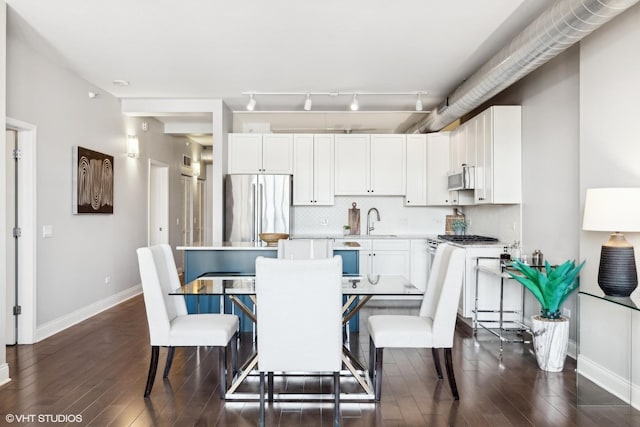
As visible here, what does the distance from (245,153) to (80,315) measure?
2.98 meters

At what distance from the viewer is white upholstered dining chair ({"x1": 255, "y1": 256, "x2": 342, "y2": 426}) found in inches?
97.6

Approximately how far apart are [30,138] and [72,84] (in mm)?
1005

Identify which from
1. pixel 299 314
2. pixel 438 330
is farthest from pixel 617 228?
pixel 299 314

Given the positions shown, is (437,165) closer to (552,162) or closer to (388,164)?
(388,164)

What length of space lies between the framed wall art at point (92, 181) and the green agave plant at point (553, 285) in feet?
14.9

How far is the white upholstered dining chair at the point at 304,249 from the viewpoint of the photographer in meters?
4.11

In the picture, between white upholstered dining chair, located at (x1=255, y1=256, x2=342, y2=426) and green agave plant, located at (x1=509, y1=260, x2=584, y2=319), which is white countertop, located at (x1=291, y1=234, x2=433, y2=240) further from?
white upholstered dining chair, located at (x1=255, y1=256, x2=342, y2=426)

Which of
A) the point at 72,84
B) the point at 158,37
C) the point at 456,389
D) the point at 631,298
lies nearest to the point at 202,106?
the point at 72,84

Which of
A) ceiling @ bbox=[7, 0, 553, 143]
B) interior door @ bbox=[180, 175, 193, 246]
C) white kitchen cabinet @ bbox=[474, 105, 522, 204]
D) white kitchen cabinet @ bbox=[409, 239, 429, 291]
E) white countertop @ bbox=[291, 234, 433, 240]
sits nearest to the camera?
ceiling @ bbox=[7, 0, 553, 143]

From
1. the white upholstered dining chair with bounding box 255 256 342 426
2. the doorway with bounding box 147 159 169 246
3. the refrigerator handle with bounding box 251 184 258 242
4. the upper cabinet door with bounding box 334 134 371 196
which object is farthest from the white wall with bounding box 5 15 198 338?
the white upholstered dining chair with bounding box 255 256 342 426

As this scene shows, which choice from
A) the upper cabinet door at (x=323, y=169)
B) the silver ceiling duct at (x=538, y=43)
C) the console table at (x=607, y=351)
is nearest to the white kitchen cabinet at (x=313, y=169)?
the upper cabinet door at (x=323, y=169)

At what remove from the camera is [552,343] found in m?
3.55

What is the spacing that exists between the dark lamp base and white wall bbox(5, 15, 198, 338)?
4792 mm

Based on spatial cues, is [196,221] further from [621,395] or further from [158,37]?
[621,395]
